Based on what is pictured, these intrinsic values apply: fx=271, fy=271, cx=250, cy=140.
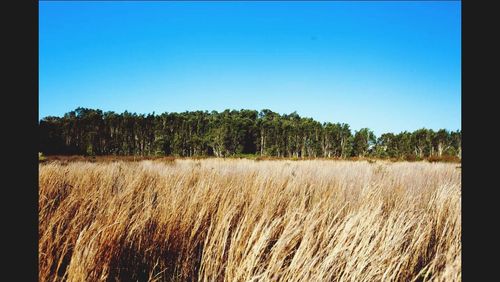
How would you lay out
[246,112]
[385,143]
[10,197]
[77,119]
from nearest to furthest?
[10,197] → [385,143] → [77,119] → [246,112]

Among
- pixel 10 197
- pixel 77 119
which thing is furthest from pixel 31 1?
pixel 77 119

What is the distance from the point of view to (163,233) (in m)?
1.98

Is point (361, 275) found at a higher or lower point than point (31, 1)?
lower

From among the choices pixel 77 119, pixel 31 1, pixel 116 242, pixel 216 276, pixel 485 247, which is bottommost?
pixel 216 276

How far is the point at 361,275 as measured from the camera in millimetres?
1489

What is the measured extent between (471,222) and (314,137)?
70136 millimetres

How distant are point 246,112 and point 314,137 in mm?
30905

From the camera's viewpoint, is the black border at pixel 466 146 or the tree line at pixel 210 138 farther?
the tree line at pixel 210 138

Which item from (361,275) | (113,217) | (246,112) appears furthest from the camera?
(246,112)

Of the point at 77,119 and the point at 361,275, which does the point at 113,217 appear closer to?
the point at 361,275

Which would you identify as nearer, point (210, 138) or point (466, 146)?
point (466, 146)

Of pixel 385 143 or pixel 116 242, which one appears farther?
pixel 385 143

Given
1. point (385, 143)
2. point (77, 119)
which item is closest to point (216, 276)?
point (385, 143)

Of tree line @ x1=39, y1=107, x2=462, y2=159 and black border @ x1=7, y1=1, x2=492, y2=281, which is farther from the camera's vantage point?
tree line @ x1=39, y1=107, x2=462, y2=159
